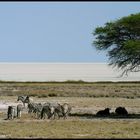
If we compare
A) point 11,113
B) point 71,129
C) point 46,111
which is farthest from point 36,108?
point 71,129

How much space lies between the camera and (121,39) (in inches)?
1417

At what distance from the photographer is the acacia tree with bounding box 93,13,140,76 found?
34.7m

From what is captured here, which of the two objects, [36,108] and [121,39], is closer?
[36,108]

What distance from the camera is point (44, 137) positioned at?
2259cm

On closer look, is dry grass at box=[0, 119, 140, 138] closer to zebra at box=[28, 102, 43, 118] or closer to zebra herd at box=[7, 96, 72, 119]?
zebra herd at box=[7, 96, 72, 119]

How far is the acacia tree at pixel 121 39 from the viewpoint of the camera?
34656 mm

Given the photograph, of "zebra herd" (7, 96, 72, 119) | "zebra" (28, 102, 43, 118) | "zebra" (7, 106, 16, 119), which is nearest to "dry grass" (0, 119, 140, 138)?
"zebra" (7, 106, 16, 119)

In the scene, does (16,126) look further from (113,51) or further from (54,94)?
(54,94)

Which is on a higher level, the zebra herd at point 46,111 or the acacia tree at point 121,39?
the acacia tree at point 121,39

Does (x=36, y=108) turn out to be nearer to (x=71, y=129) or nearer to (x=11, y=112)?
(x=11, y=112)

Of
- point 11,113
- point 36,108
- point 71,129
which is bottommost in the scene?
point 71,129

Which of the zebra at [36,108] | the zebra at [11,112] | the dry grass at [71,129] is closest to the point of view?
the dry grass at [71,129]

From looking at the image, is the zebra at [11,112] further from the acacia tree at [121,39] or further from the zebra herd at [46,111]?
the acacia tree at [121,39]

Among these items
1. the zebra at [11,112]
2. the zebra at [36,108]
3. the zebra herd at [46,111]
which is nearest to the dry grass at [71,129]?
the zebra at [11,112]
